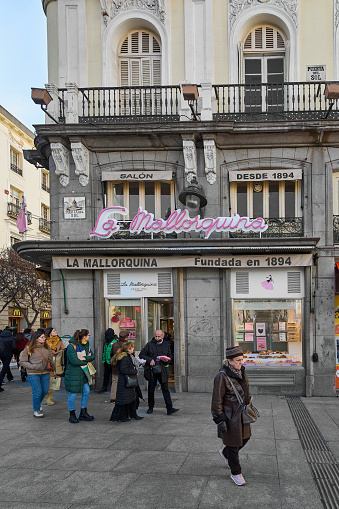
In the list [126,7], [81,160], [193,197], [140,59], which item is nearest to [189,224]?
[193,197]

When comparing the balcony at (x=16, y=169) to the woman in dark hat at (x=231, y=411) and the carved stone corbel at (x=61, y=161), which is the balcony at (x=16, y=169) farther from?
the woman in dark hat at (x=231, y=411)

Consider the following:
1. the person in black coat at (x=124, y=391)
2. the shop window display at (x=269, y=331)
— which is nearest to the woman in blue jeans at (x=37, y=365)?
the person in black coat at (x=124, y=391)

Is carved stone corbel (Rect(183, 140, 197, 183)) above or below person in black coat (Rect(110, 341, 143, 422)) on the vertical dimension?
above

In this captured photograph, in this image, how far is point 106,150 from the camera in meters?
13.5

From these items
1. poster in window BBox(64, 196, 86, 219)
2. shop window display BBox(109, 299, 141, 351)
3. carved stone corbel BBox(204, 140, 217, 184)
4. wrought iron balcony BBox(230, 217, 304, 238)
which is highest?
carved stone corbel BBox(204, 140, 217, 184)

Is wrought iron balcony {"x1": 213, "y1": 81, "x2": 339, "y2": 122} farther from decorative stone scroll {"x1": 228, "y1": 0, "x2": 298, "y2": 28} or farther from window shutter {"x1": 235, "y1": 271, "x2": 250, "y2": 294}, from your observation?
window shutter {"x1": 235, "y1": 271, "x2": 250, "y2": 294}

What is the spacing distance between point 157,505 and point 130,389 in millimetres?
3927

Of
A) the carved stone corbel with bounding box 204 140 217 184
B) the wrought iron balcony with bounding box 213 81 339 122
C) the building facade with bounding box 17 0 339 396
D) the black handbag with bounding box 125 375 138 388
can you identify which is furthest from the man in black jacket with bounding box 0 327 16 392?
the wrought iron balcony with bounding box 213 81 339 122

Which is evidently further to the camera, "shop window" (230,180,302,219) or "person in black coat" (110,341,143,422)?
"shop window" (230,180,302,219)

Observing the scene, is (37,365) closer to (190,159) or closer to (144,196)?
(144,196)

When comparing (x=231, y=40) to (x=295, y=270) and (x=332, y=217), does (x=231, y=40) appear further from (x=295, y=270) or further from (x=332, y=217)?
(x=295, y=270)

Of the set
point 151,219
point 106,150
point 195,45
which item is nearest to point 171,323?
point 151,219

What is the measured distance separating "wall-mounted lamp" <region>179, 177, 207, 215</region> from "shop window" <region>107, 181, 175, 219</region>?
89 centimetres

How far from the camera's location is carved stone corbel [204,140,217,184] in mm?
12883
